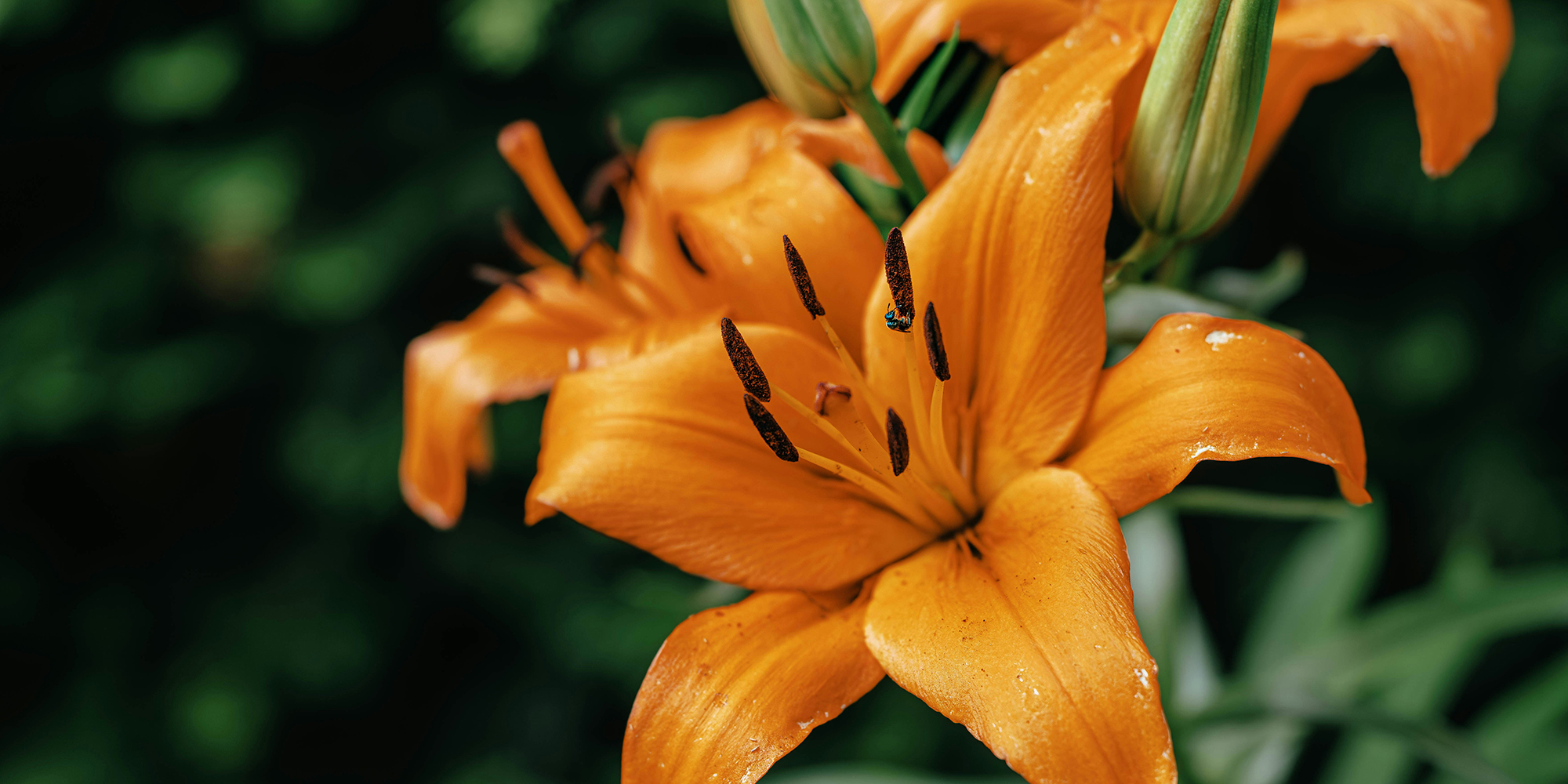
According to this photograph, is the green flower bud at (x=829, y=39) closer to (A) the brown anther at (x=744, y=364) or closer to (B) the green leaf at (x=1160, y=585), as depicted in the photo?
(A) the brown anther at (x=744, y=364)

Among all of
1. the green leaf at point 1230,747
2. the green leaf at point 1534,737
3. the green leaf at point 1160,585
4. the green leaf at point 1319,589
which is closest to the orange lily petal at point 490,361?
the green leaf at point 1160,585

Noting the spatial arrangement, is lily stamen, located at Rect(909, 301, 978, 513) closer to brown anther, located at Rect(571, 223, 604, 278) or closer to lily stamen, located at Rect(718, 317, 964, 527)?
lily stamen, located at Rect(718, 317, 964, 527)

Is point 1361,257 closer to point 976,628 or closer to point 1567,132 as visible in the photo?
point 1567,132

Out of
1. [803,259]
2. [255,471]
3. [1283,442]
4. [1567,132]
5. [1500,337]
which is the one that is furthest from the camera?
[255,471]

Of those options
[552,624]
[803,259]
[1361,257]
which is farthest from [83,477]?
[1361,257]

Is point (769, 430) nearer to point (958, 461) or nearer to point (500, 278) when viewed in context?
point (958, 461)

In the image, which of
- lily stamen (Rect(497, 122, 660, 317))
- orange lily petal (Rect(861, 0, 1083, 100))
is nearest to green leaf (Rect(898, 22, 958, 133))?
orange lily petal (Rect(861, 0, 1083, 100))
